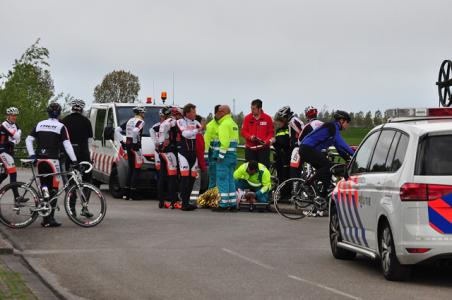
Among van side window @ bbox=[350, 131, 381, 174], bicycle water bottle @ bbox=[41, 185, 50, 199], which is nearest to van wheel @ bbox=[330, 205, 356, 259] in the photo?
van side window @ bbox=[350, 131, 381, 174]

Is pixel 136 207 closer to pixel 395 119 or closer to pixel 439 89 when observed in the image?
pixel 439 89

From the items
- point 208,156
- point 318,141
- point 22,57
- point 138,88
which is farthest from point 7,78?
point 318,141

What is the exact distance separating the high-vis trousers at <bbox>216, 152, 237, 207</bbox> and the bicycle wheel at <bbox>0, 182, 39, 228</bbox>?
4837 millimetres

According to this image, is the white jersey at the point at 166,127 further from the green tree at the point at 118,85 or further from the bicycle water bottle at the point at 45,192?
the green tree at the point at 118,85

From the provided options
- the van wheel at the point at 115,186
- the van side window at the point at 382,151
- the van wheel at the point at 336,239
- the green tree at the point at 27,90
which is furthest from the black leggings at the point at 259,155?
the green tree at the point at 27,90

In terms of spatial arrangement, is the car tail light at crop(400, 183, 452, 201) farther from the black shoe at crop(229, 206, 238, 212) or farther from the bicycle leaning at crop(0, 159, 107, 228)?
the black shoe at crop(229, 206, 238, 212)

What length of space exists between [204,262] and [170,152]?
956 centimetres

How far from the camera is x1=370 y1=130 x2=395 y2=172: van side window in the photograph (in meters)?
13.0

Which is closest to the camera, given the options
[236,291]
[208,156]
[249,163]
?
[236,291]

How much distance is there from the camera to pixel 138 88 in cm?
8381

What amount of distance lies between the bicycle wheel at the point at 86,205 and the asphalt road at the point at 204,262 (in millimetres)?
169

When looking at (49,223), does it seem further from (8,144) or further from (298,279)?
(298,279)

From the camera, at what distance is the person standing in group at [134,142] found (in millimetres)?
25797

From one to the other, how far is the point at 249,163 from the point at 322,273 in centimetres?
948
